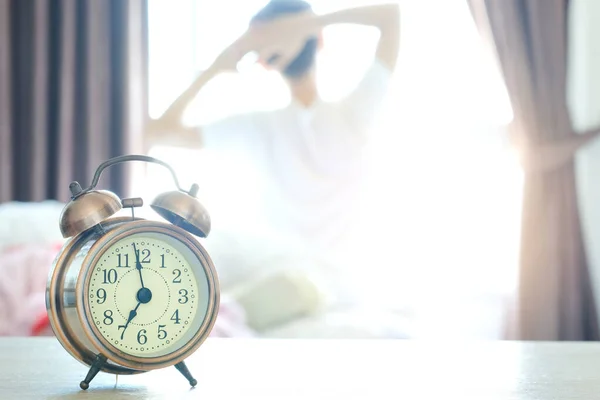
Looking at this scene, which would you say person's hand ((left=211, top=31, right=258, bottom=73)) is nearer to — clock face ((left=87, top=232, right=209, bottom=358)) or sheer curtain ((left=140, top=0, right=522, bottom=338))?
sheer curtain ((left=140, top=0, right=522, bottom=338))

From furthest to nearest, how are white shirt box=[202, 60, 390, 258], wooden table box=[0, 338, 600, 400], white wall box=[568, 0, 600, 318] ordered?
white shirt box=[202, 60, 390, 258] → white wall box=[568, 0, 600, 318] → wooden table box=[0, 338, 600, 400]

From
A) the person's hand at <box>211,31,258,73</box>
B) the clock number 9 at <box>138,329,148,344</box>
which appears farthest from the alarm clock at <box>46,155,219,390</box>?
the person's hand at <box>211,31,258,73</box>

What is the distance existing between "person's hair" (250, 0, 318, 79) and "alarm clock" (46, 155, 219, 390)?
208cm

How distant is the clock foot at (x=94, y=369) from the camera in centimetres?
64

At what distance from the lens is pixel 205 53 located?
2949mm

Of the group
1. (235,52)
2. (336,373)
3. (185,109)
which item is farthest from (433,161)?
(336,373)

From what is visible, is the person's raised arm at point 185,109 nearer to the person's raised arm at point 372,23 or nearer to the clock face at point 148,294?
the person's raised arm at point 372,23

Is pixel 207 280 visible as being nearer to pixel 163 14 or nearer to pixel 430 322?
pixel 430 322

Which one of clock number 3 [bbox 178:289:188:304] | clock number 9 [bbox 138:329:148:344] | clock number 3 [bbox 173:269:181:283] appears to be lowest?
clock number 9 [bbox 138:329:148:344]

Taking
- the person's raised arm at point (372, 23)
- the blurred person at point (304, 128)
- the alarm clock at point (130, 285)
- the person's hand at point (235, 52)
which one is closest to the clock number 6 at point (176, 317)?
the alarm clock at point (130, 285)

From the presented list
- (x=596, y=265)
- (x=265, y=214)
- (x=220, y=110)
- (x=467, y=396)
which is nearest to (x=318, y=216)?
(x=265, y=214)

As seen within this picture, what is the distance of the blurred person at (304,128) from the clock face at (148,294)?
2032mm

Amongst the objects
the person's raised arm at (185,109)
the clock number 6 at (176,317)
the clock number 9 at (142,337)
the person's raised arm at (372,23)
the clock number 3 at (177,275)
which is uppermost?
the person's raised arm at (372,23)

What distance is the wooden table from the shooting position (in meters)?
0.63
